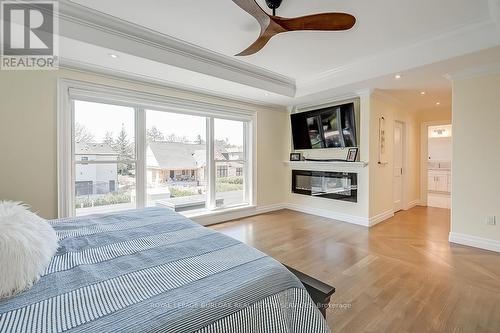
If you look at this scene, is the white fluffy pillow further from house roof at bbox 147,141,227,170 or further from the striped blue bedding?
house roof at bbox 147,141,227,170

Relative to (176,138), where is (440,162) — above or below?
below

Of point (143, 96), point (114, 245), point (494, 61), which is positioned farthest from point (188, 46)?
point (494, 61)

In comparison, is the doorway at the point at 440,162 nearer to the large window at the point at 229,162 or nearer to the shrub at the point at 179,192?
the large window at the point at 229,162

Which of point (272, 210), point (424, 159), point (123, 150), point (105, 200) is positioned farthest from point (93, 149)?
point (424, 159)

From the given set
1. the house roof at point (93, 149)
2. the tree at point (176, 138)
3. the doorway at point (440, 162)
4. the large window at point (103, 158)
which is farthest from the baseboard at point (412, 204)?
the house roof at point (93, 149)

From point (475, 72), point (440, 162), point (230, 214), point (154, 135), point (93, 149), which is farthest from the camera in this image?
point (440, 162)

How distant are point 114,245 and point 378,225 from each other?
4214mm

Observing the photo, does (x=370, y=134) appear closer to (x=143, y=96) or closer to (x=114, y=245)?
(x=143, y=96)

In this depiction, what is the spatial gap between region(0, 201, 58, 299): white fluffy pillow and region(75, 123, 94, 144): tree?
2.15 metres

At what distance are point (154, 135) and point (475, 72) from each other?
464 centimetres

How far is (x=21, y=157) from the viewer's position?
267cm

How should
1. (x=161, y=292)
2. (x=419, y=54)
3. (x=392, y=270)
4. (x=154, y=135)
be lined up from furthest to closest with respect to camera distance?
(x=154, y=135), (x=419, y=54), (x=392, y=270), (x=161, y=292)

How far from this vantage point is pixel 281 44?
9.77 feet

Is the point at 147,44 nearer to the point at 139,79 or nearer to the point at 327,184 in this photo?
the point at 139,79
